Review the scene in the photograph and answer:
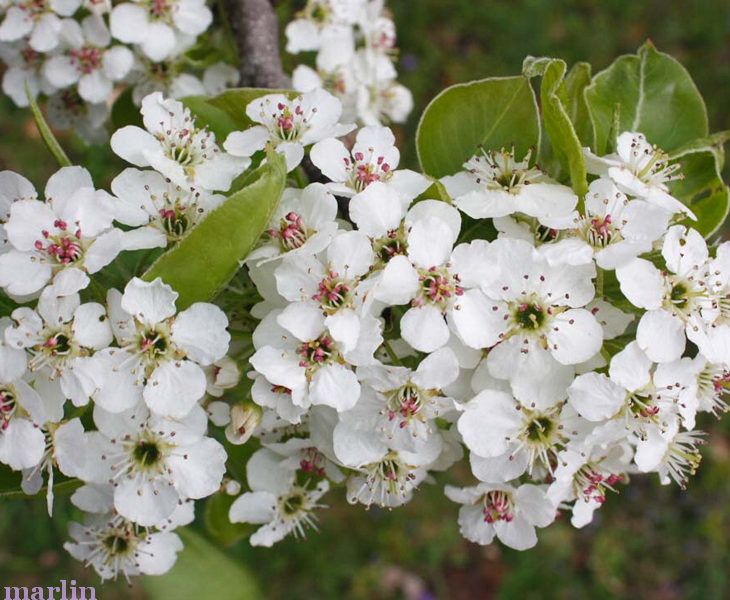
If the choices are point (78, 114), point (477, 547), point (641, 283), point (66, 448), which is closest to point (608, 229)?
point (641, 283)

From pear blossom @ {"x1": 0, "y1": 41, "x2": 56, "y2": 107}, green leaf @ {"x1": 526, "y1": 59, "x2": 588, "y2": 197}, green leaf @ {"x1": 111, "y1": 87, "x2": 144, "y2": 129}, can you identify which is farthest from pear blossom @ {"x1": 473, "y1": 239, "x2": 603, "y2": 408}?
pear blossom @ {"x1": 0, "y1": 41, "x2": 56, "y2": 107}

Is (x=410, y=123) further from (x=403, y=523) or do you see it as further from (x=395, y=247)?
(x=395, y=247)

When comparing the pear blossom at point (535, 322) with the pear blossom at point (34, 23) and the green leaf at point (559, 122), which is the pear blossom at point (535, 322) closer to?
the green leaf at point (559, 122)

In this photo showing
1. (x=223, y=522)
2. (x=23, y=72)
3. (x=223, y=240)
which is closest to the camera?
(x=223, y=240)

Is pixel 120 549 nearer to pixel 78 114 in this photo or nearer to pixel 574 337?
pixel 574 337

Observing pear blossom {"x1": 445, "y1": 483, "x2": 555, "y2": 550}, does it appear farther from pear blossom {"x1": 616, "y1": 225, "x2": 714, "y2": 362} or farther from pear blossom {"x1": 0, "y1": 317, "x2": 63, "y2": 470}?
pear blossom {"x1": 0, "y1": 317, "x2": 63, "y2": 470}

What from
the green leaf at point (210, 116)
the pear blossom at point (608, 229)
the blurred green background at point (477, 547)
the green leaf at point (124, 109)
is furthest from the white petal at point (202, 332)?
the blurred green background at point (477, 547)
